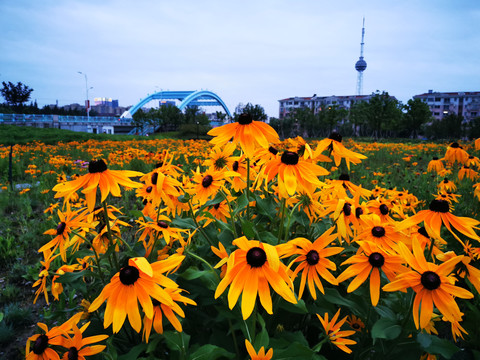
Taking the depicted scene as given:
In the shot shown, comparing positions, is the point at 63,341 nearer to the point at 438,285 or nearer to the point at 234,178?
the point at 234,178

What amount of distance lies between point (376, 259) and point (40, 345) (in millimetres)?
1156

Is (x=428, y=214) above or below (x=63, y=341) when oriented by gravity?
above

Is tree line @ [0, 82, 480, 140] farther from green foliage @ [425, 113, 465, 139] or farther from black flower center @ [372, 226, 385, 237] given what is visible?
black flower center @ [372, 226, 385, 237]

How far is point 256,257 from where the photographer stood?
0.84m

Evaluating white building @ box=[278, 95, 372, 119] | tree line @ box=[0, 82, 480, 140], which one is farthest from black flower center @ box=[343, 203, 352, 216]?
white building @ box=[278, 95, 372, 119]

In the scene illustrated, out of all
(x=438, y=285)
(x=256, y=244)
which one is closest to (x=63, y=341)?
(x=256, y=244)

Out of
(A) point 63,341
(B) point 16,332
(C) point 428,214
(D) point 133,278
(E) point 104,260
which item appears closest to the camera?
(D) point 133,278

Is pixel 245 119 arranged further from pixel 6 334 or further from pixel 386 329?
pixel 6 334

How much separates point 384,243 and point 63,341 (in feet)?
4.00

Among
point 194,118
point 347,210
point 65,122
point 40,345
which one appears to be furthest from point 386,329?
point 194,118

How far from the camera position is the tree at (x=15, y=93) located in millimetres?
45659

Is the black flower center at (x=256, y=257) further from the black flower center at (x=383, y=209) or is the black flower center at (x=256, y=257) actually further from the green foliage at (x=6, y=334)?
the green foliage at (x=6, y=334)

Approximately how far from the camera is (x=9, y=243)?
121 inches

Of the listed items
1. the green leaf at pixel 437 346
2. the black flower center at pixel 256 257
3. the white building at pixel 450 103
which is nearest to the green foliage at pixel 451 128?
the green leaf at pixel 437 346
